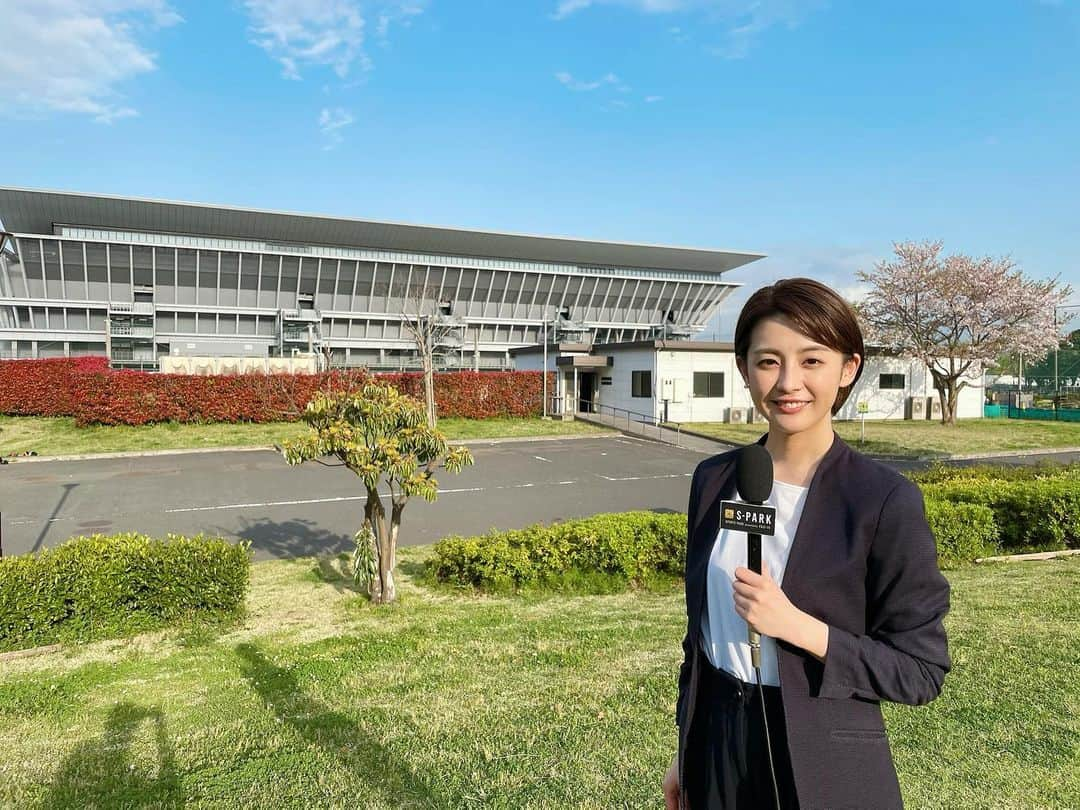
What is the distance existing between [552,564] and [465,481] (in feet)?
30.5

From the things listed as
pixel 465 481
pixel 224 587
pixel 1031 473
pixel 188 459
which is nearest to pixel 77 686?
pixel 224 587

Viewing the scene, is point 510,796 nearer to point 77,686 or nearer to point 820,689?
point 820,689

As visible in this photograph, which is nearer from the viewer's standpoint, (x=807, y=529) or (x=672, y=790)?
(x=807, y=529)

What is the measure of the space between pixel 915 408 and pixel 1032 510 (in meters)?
28.9

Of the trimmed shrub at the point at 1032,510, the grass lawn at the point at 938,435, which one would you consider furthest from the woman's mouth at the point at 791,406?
the grass lawn at the point at 938,435

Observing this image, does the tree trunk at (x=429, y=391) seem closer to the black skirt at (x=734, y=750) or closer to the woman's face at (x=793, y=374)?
the black skirt at (x=734, y=750)

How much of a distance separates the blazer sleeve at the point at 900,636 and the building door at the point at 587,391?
33868 millimetres

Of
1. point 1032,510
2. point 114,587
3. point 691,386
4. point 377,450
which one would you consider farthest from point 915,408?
point 114,587

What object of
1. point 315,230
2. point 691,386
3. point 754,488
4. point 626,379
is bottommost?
point 691,386

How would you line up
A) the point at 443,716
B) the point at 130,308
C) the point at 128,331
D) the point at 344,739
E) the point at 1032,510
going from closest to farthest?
1. the point at 344,739
2. the point at 443,716
3. the point at 1032,510
4. the point at 128,331
5. the point at 130,308

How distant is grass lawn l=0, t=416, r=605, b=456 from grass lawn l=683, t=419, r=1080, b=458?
6225mm

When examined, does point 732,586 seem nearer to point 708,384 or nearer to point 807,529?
point 807,529

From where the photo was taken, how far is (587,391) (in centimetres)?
3578

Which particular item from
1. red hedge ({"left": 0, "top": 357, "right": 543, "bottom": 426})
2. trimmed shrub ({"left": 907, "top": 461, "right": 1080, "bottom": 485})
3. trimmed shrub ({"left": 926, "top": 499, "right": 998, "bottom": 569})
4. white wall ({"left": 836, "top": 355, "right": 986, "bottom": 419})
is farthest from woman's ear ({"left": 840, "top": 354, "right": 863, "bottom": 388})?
Answer: white wall ({"left": 836, "top": 355, "right": 986, "bottom": 419})
